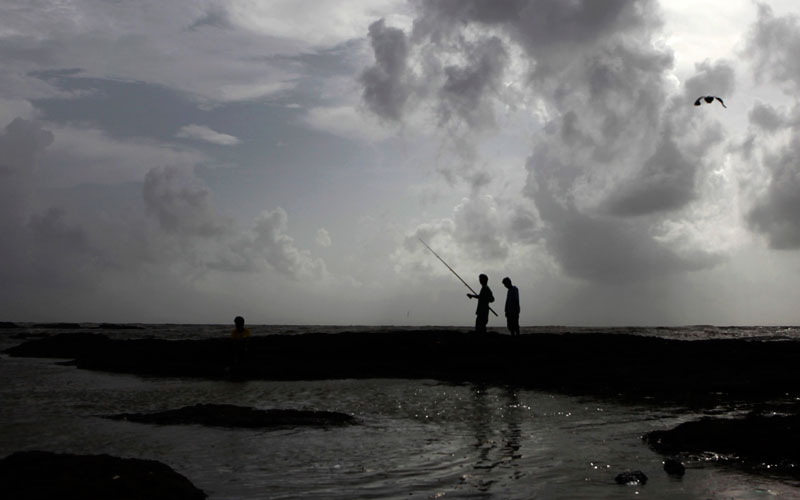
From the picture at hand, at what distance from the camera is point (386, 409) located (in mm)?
12633

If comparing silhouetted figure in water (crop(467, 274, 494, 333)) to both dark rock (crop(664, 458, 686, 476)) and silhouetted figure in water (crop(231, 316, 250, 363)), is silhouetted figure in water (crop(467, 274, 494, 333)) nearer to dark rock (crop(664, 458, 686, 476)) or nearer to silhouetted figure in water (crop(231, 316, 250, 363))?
silhouetted figure in water (crop(231, 316, 250, 363))

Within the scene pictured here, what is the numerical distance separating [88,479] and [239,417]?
16.6 ft

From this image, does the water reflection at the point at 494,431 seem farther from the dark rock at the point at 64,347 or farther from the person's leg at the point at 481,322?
the dark rock at the point at 64,347

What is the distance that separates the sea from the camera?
6852 mm

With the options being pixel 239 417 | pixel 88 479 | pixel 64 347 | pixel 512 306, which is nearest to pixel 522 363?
pixel 512 306

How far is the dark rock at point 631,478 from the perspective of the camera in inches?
272

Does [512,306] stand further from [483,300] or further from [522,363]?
[522,363]

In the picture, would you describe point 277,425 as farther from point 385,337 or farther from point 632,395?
point 385,337

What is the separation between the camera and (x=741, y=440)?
834 cm

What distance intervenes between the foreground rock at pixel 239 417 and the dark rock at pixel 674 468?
529 centimetres

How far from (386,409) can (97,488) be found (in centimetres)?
722

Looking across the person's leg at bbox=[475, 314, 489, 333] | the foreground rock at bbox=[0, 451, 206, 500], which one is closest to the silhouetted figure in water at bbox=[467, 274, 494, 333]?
the person's leg at bbox=[475, 314, 489, 333]

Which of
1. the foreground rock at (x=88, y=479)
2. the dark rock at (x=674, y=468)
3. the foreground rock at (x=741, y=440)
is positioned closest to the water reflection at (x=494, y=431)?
the dark rock at (x=674, y=468)

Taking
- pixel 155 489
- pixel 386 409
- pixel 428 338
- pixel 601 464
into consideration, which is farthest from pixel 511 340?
pixel 155 489
